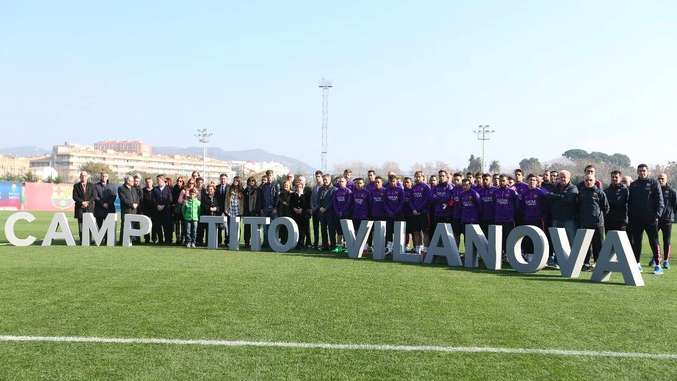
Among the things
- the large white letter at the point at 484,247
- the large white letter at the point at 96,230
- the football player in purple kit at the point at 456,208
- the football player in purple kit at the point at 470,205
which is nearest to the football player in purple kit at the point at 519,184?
the football player in purple kit at the point at 470,205

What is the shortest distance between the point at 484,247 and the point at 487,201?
64.2 inches

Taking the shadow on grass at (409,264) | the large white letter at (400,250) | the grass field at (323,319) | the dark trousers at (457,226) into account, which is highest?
the dark trousers at (457,226)

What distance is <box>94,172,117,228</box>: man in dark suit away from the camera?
15.0 meters

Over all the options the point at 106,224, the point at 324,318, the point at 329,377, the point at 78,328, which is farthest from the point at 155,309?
the point at 106,224

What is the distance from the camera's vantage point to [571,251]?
9.72m

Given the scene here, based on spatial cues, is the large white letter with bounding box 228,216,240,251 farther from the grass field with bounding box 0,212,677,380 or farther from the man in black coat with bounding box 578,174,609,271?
the man in black coat with bounding box 578,174,609,271

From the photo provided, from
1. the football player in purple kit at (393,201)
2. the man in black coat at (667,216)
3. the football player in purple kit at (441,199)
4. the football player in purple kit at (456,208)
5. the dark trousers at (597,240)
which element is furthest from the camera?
the football player in purple kit at (393,201)

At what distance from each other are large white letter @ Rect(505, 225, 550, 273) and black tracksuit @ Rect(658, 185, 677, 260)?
3371 millimetres

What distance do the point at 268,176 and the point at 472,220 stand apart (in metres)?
5.26

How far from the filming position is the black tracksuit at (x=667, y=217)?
38.5 feet

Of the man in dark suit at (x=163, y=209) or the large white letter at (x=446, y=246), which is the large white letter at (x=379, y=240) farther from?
the man in dark suit at (x=163, y=209)

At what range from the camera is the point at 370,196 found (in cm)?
1341

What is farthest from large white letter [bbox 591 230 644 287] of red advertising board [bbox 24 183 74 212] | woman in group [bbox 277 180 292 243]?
red advertising board [bbox 24 183 74 212]

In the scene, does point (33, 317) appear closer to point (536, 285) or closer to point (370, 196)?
point (536, 285)
